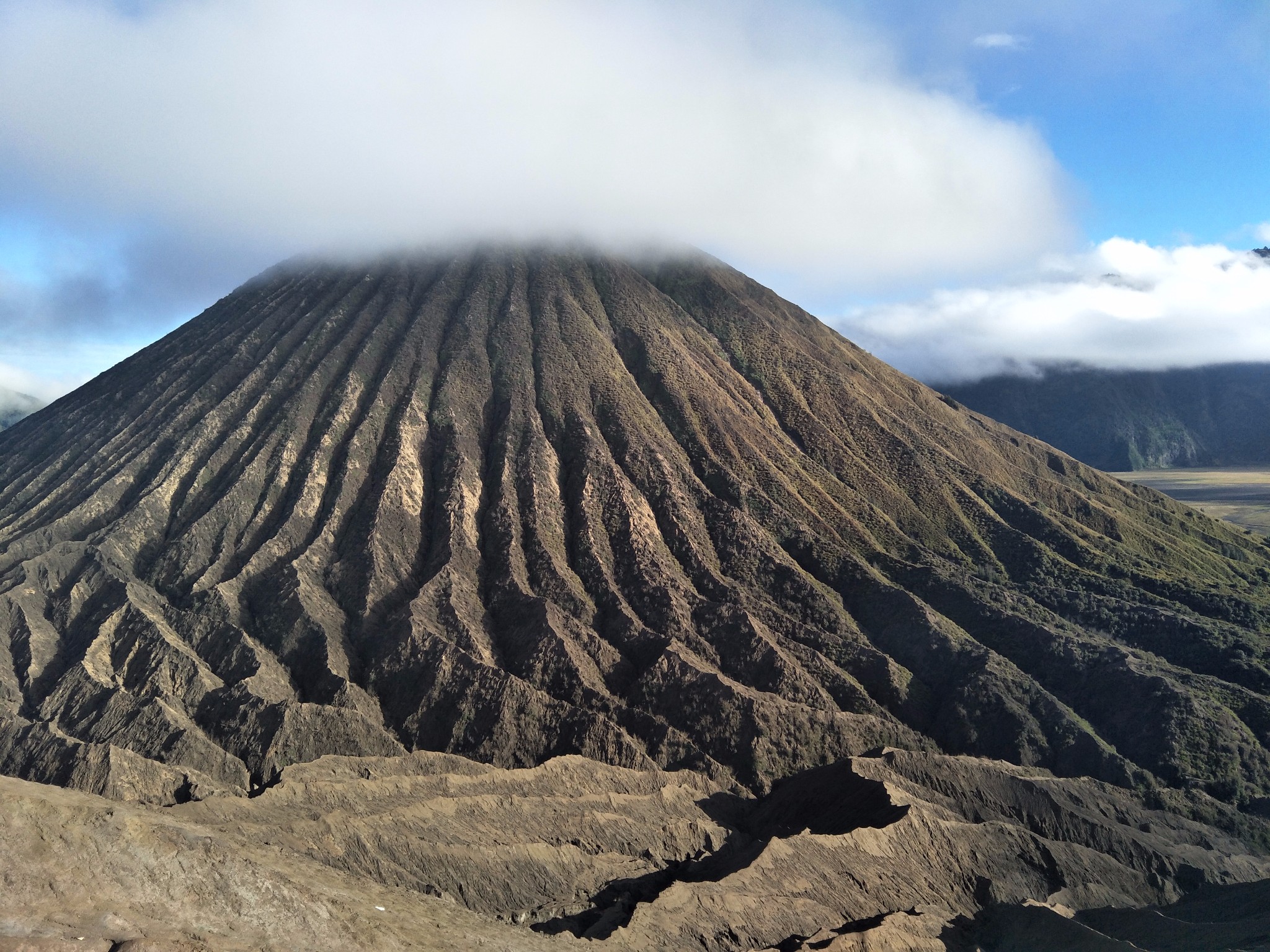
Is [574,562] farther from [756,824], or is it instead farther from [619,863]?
[619,863]

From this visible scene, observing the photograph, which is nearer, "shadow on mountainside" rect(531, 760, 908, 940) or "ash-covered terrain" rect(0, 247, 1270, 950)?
"shadow on mountainside" rect(531, 760, 908, 940)

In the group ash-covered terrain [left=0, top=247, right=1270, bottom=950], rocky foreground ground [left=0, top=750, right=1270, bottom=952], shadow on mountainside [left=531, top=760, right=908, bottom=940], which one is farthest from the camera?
ash-covered terrain [left=0, top=247, right=1270, bottom=950]

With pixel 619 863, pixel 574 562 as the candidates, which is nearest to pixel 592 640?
pixel 574 562

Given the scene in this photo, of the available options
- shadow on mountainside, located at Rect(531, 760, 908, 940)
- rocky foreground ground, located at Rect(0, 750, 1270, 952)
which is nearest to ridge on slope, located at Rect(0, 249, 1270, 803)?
shadow on mountainside, located at Rect(531, 760, 908, 940)

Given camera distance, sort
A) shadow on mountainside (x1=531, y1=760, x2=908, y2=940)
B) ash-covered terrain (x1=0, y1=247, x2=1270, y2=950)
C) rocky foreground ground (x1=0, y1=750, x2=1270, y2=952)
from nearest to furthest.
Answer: rocky foreground ground (x1=0, y1=750, x2=1270, y2=952) → shadow on mountainside (x1=531, y1=760, x2=908, y2=940) → ash-covered terrain (x1=0, y1=247, x2=1270, y2=950)

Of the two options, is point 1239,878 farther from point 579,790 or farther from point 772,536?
point 772,536

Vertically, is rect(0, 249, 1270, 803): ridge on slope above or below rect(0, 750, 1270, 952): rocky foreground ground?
above

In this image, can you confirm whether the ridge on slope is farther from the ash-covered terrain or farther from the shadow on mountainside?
the shadow on mountainside
